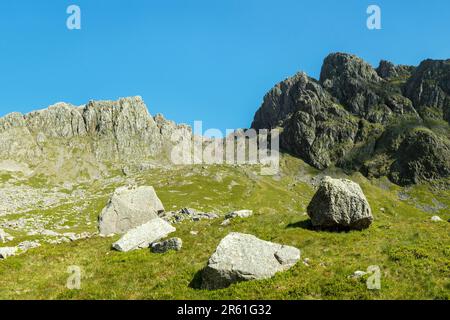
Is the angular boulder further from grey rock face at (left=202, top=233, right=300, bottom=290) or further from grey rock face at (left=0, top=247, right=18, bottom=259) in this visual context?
grey rock face at (left=202, top=233, right=300, bottom=290)

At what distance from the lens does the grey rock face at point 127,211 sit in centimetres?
4147

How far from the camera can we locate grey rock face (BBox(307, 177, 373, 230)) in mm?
29359

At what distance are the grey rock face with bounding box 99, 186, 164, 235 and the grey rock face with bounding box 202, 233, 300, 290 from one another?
2417 centimetres

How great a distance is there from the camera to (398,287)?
16812mm

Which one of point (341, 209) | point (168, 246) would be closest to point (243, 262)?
point (168, 246)

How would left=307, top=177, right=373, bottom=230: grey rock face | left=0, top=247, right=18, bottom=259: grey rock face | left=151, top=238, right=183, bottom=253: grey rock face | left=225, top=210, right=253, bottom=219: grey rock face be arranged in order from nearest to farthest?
1. left=151, top=238, right=183, bottom=253: grey rock face
2. left=0, top=247, right=18, bottom=259: grey rock face
3. left=307, top=177, right=373, bottom=230: grey rock face
4. left=225, top=210, right=253, bottom=219: grey rock face

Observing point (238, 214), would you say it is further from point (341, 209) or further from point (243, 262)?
point (243, 262)

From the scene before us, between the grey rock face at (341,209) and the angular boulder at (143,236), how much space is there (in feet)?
42.0

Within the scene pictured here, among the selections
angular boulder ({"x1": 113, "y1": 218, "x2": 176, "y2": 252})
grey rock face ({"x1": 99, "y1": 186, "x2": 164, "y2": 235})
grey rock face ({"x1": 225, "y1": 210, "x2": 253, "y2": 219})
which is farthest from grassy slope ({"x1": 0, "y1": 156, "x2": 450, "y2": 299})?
grey rock face ({"x1": 99, "y1": 186, "x2": 164, "y2": 235})

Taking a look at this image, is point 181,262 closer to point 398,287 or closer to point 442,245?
point 398,287

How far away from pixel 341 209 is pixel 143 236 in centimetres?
1612

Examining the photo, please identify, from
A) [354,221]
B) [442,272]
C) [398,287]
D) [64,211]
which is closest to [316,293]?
[398,287]

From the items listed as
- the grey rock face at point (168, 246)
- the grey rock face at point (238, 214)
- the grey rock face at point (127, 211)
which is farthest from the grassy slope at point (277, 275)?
Answer: the grey rock face at point (127, 211)
